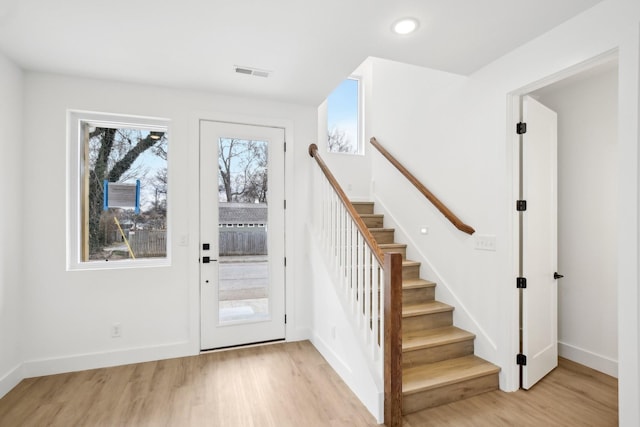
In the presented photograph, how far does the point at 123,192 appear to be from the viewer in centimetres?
304

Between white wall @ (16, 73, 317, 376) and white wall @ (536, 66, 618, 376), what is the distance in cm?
267

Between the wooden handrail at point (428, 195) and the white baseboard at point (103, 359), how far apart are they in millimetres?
2683

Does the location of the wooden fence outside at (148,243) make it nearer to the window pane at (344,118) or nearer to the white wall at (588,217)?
the window pane at (344,118)

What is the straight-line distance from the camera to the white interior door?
8.13 ft

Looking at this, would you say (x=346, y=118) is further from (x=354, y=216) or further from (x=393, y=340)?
(x=393, y=340)

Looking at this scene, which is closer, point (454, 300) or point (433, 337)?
point (433, 337)

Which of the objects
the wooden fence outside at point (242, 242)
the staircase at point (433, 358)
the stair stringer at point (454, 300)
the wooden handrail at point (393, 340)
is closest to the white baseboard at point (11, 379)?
the wooden fence outside at point (242, 242)

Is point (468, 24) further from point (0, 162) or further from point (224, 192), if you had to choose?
point (0, 162)

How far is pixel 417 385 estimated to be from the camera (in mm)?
2244

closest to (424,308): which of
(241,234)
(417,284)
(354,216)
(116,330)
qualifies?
(417,284)

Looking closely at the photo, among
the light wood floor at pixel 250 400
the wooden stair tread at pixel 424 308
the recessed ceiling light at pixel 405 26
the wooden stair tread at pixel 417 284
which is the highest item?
the recessed ceiling light at pixel 405 26

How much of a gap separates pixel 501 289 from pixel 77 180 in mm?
3657

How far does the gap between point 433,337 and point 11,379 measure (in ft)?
10.9

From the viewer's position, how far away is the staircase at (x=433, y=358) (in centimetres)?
227
